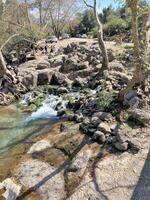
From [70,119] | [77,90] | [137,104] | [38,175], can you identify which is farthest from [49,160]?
[77,90]

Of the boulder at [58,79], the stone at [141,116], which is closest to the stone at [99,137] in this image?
the stone at [141,116]

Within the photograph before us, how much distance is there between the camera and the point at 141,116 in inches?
505

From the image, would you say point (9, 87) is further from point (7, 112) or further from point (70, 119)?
point (70, 119)

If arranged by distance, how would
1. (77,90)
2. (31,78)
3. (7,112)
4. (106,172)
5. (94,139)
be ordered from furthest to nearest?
(31,78) → (77,90) → (7,112) → (94,139) → (106,172)

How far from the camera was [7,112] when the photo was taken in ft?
59.4

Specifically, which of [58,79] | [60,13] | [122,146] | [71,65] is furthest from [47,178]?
[60,13]

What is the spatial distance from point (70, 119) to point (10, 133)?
2783 millimetres

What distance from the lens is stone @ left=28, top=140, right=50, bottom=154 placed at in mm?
12191

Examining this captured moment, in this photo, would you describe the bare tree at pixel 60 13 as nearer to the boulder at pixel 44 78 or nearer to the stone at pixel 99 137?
the boulder at pixel 44 78

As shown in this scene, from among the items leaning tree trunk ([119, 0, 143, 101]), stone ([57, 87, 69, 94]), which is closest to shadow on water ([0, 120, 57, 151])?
leaning tree trunk ([119, 0, 143, 101])

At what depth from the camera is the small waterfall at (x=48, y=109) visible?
16.7 metres

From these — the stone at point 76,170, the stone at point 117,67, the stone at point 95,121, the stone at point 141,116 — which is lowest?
the stone at point 76,170

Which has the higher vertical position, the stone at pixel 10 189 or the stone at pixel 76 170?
the stone at pixel 76 170

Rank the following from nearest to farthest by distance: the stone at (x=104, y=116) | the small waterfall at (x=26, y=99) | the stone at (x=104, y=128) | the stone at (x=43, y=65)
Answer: the stone at (x=104, y=128) < the stone at (x=104, y=116) < the small waterfall at (x=26, y=99) < the stone at (x=43, y=65)
